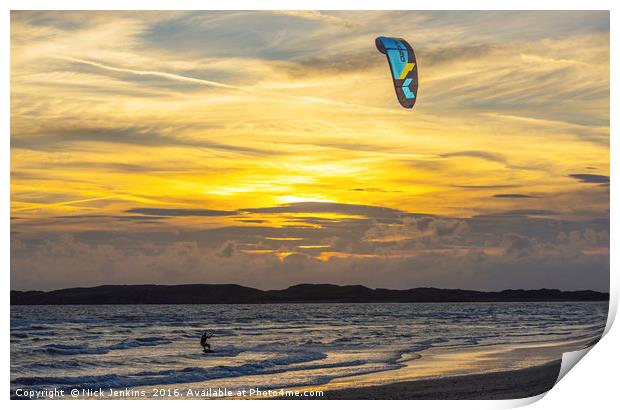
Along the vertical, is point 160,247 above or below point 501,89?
below

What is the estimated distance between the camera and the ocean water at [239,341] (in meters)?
11.6

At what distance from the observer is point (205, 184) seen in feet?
33.4

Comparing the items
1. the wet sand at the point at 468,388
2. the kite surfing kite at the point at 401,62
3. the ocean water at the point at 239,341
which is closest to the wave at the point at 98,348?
the ocean water at the point at 239,341

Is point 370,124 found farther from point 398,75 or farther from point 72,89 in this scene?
point 72,89

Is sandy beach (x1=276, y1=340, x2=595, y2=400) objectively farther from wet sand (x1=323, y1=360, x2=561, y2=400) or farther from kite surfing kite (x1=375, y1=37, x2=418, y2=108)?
kite surfing kite (x1=375, y1=37, x2=418, y2=108)

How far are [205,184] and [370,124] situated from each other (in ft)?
6.29

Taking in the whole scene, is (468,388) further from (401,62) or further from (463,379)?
(401,62)

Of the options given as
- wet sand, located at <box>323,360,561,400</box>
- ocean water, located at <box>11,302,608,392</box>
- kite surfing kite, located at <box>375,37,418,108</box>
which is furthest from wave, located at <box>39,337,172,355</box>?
kite surfing kite, located at <box>375,37,418,108</box>

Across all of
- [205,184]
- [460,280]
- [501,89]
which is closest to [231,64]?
[205,184]

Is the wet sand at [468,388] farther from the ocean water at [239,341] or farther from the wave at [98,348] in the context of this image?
the wave at [98,348]

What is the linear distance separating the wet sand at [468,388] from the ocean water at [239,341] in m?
0.74

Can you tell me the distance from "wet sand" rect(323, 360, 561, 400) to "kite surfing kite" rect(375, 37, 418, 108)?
2.89 metres

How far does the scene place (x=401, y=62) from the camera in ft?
26.7

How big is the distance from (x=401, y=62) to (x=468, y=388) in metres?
3.62
